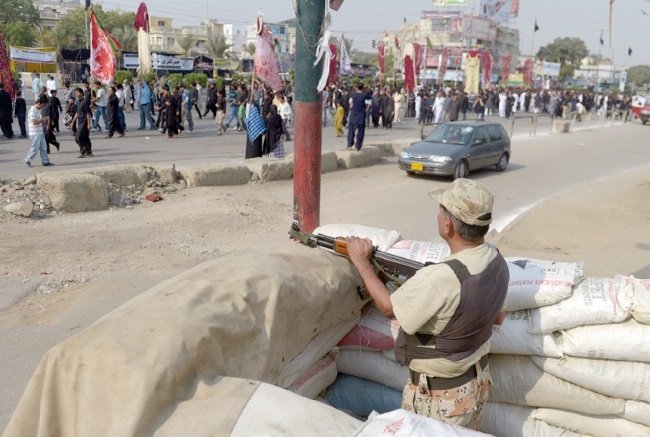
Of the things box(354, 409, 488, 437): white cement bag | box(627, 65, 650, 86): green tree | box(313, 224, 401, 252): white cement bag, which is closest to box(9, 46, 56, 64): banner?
box(313, 224, 401, 252): white cement bag

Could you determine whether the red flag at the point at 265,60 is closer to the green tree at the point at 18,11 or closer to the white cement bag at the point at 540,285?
the white cement bag at the point at 540,285

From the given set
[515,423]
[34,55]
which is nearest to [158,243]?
[515,423]

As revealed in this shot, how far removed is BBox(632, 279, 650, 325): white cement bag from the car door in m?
11.7

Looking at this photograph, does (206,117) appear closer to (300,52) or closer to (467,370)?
(300,52)

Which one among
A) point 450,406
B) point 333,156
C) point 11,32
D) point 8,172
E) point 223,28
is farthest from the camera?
point 223,28

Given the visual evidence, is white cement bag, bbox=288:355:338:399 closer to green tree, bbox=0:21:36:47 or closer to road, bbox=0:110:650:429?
road, bbox=0:110:650:429

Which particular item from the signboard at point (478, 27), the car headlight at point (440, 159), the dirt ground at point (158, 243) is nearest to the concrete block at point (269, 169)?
the dirt ground at point (158, 243)

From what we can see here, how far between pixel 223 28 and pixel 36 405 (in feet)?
413

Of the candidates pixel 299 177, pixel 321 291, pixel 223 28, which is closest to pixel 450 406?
pixel 321 291

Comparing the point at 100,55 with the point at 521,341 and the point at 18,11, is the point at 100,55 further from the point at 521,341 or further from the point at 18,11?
the point at 18,11

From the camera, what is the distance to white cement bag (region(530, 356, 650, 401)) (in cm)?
322

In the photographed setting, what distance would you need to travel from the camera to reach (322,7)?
495 cm

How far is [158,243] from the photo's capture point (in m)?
8.36

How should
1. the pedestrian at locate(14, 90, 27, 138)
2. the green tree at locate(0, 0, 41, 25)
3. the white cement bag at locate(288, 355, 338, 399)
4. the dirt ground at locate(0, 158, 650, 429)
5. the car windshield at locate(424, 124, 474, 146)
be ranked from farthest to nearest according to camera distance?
the green tree at locate(0, 0, 41, 25)
the pedestrian at locate(14, 90, 27, 138)
the car windshield at locate(424, 124, 474, 146)
the dirt ground at locate(0, 158, 650, 429)
the white cement bag at locate(288, 355, 338, 399)
